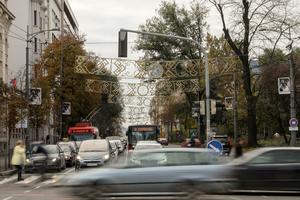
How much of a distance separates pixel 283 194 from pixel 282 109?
5317cm

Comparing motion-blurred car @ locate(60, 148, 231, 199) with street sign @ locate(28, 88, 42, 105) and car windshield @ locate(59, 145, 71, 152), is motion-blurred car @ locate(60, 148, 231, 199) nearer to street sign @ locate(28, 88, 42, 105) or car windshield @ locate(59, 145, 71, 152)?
car windshield @ locate(59, 145, 71, 152)

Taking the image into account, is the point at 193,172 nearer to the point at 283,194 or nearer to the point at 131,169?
the point at 131,169

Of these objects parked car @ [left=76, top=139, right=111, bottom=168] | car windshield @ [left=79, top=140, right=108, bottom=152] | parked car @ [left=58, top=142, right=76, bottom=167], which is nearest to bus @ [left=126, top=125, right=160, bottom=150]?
parked car @ [left=58, top=142, right=76, bottom=167]

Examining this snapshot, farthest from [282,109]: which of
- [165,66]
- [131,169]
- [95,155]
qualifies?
[131,169]

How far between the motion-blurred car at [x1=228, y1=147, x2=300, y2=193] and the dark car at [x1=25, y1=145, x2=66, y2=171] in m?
12.6

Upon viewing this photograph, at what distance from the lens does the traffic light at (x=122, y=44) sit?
27.2 m

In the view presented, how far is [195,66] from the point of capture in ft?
168

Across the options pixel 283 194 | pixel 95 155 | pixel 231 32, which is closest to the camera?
pixel 283 194

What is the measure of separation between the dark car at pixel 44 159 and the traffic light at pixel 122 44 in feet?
19.0

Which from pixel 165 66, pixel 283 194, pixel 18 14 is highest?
pixel 18 14

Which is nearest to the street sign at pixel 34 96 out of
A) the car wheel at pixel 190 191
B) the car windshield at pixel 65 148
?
the car windshield at pixel 65 148

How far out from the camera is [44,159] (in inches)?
1111

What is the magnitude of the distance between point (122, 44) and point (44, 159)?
6.27 m

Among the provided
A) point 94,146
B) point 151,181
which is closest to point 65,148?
point 94,146
